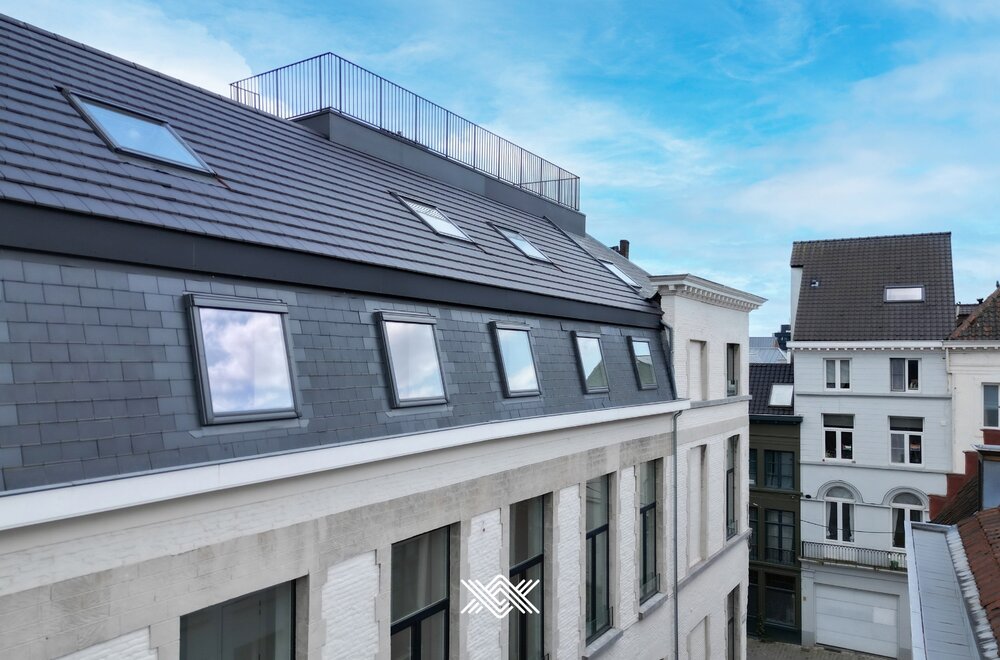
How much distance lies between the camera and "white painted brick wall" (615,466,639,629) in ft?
40.2

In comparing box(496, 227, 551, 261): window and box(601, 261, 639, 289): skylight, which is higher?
box(496, 227, 551, 261): window

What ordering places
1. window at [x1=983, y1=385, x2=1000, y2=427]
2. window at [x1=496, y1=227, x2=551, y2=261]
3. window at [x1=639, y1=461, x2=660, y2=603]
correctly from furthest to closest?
window at [x1=983, y1=385, x2=1000, y2=427]
window at [x1=639, y1=461, x2=660, y2=603]
window at [x1=496, y1=227, x2=551, y2=261]

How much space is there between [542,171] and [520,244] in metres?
6.63

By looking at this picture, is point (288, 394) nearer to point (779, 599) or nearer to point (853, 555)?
point (853, 555)

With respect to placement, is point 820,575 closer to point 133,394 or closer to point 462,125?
point 462,125

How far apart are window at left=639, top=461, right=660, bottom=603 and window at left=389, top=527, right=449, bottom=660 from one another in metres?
6.18

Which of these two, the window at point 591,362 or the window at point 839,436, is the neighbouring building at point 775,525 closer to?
the window at point 839,436

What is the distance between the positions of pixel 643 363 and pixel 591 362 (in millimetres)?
2252

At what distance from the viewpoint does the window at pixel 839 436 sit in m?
26.1

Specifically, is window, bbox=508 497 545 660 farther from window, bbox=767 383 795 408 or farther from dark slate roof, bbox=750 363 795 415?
window, bbox=767 383 795 408

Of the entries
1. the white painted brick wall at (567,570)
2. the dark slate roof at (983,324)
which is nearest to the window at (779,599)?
the dark slate roof at (983,324)

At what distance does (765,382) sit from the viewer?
28.6m

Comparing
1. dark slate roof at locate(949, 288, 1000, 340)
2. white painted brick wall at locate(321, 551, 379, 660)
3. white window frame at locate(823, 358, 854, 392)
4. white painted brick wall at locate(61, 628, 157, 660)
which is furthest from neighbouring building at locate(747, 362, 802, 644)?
white painted brick wall at locate(61, 628, 157, 660)

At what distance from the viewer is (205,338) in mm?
5656
